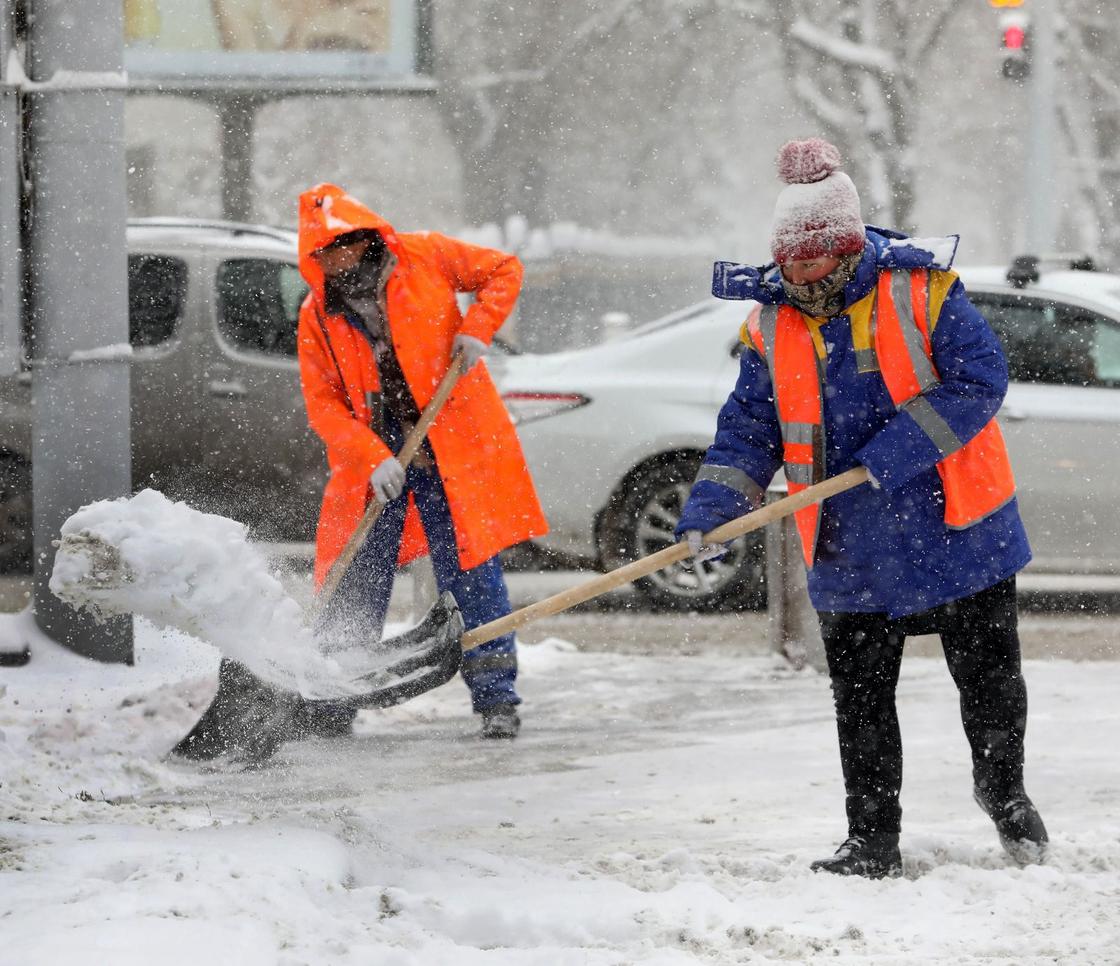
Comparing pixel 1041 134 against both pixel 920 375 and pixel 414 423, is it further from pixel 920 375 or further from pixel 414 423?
pixel 920 375

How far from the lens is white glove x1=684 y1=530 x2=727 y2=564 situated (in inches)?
185

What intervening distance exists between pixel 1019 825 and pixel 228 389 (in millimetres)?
6192

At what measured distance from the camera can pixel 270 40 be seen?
1678cm

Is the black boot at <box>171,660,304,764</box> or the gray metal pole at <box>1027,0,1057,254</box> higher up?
the gray metal pole at <box>1027,0,1057,254</box>

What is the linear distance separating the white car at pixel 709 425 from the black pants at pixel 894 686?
416 cm

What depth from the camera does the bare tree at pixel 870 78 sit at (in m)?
26.5

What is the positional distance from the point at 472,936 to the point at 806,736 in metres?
2.57

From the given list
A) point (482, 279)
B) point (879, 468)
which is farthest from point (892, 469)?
point (482, 279)

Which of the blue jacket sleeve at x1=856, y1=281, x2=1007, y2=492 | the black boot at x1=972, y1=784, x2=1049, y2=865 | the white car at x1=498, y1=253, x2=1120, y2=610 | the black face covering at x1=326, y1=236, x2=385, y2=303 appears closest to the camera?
the blue jacket sleeve at x1=856, y1=281, x2=1007, y2=492

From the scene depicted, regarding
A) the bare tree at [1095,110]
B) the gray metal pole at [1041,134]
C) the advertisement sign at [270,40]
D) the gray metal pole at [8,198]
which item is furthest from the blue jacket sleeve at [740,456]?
the bare tree at [1095,110]

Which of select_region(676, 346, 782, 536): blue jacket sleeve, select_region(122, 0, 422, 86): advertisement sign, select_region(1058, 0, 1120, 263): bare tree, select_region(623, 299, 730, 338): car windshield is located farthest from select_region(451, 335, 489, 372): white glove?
select_region(1058, 0, 1120, 263): bare tree

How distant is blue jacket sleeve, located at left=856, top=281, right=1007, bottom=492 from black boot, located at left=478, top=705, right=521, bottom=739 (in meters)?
2.26

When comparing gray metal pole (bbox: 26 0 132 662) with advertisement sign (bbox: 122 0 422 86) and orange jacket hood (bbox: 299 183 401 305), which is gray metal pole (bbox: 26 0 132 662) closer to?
orange jacket hood (bbox: 299 183 401 305)

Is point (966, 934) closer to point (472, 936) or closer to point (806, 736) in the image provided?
point (472, 936)
